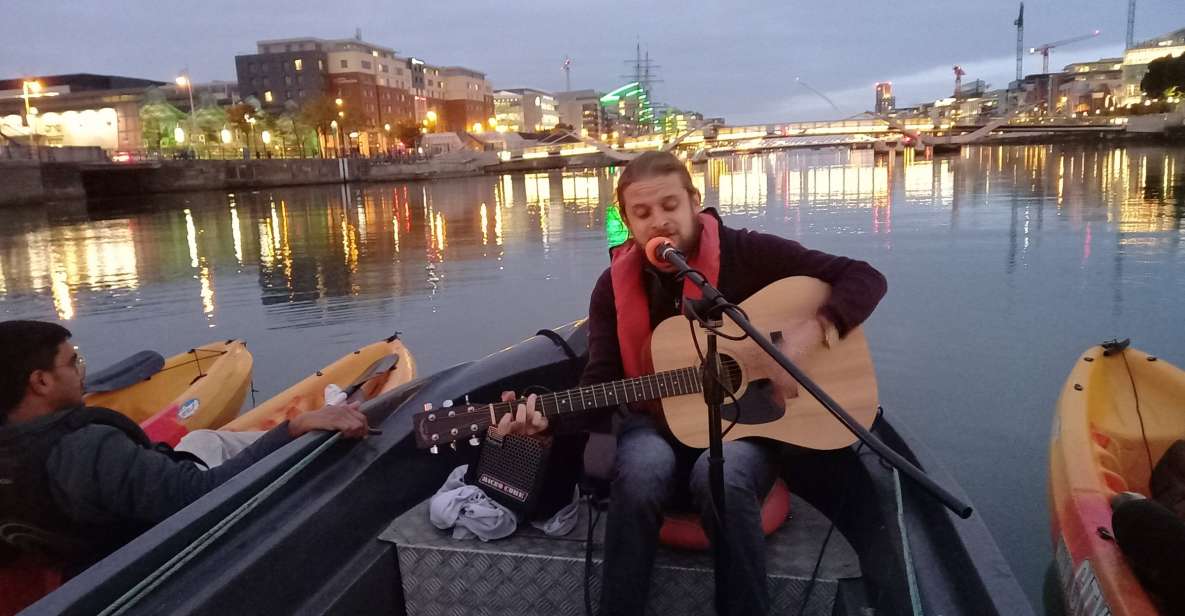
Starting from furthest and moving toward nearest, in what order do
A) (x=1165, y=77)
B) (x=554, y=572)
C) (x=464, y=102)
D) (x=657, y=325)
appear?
(x=464, y=102) < (x=1165, y=77) < (x=657, y=325) < (x=554, y=572)

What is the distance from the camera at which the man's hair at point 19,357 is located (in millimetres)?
2379

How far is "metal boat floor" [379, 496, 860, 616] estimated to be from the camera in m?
2.66

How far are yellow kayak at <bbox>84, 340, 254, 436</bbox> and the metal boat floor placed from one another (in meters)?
3.08

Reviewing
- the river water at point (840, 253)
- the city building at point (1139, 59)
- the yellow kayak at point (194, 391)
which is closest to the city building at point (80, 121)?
the river water at point (840, 253)

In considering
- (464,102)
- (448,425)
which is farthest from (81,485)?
(464,102)

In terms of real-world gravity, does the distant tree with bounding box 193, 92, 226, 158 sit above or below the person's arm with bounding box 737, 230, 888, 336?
above

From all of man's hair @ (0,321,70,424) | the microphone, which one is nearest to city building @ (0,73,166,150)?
man's hair @ (0,321,70,424)

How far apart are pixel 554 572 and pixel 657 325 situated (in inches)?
40.3

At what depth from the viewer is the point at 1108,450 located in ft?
11.2

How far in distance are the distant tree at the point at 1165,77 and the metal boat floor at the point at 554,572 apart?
3450 inches

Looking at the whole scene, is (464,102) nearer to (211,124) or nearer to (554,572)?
(211,124)

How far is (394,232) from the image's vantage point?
2191 cm

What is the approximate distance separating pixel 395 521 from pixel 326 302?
9114 millimetres

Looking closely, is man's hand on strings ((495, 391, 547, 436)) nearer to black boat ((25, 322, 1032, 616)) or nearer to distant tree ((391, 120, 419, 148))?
black boat ((25, 322, 1032, 616))
